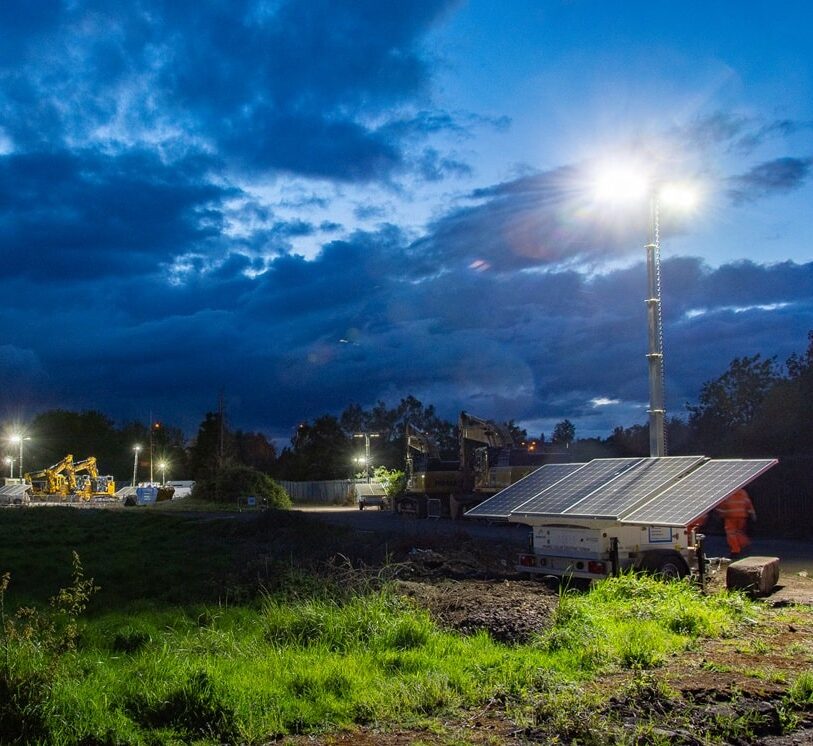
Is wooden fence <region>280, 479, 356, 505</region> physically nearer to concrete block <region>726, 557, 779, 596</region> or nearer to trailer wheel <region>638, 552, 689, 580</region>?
trailer wheel <region>638, 552, 689, 580</region>

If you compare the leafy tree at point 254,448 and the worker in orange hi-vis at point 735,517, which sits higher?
the leafy tree at point 254,448

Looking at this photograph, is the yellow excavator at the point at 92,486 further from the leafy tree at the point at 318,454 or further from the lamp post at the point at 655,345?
the lamp post at the point at 655,345

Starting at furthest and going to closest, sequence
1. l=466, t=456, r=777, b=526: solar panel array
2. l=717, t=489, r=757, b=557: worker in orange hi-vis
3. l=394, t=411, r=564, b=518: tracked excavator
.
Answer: l=394, t=411, r=564, b=518: tracked excavator → l=717, t=489, r=757, b=557: worker in orange hi-vis → l=466, t=456, r=777, b=526: solar panel array

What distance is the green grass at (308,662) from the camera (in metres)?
6.18

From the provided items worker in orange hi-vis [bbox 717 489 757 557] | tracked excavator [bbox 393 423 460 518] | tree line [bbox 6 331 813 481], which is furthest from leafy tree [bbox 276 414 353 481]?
worker in orange hi-vis [bbox 717 489 757 557]

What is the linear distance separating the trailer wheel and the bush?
1590 inches

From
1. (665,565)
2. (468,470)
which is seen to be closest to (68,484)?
(468,470)

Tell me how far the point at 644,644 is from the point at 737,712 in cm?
192

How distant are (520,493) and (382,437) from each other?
290ft

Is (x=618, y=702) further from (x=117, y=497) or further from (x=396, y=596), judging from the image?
(x=117, y=497)

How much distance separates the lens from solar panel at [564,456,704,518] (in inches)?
462

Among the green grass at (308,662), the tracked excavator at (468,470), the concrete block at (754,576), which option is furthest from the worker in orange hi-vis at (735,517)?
the tracked excavator at (468,470)

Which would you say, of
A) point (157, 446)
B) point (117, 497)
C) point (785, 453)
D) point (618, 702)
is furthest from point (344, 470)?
point (618, 702)

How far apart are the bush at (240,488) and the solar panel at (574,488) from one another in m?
38.5
